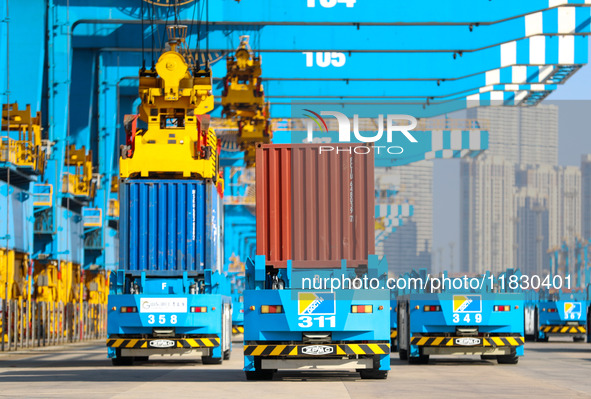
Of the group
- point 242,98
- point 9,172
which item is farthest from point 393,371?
point 242,98

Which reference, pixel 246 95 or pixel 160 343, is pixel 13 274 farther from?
pixel 160 343

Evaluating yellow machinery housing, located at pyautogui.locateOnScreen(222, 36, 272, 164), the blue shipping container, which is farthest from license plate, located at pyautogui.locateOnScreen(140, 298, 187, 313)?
yellow machinery housing, located at pyautogui.locateOnScreen(222, 36, 272, 164)

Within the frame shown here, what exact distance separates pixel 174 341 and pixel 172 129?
4.94 m

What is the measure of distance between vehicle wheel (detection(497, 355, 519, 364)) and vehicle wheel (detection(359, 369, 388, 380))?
5.52 meters

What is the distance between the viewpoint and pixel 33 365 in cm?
2236

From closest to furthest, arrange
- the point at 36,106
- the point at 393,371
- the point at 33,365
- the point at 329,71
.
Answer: the point at 393,371, the point at 33,365, the point at 36,106, the point at 329,71

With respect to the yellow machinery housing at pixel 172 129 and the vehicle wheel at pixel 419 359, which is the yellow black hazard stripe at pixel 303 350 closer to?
the vehicle wheel at pixel 419 359

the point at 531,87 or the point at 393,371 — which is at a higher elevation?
the point at 531,87

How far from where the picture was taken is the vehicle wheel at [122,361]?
71.1 ft

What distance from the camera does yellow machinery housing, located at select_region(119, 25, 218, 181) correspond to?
76.4ft

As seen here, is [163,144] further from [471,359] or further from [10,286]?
[10,286]

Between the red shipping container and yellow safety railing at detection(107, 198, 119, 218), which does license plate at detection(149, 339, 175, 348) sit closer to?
the red shipping container

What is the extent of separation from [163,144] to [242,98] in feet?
57.0

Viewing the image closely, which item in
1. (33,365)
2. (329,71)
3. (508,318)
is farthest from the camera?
(329,71)
